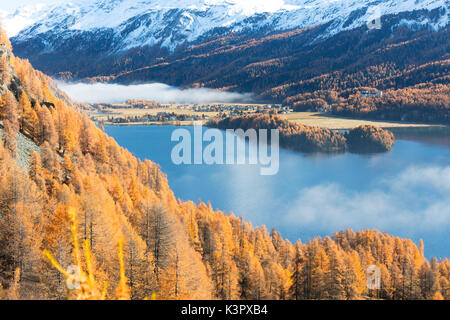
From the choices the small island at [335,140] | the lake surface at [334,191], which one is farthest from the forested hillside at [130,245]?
the small island at [335,140]

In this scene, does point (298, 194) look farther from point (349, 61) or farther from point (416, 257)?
point (349, 61)

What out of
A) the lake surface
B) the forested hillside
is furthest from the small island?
the forested hillside

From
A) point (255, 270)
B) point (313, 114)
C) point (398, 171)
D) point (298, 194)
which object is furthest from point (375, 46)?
point (255, 270)

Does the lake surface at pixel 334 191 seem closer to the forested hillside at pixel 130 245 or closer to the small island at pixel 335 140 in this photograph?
the small island at pixel 335 140

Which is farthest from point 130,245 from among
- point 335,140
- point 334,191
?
point 335,140

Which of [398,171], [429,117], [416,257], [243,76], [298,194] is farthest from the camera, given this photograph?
[243,76]
